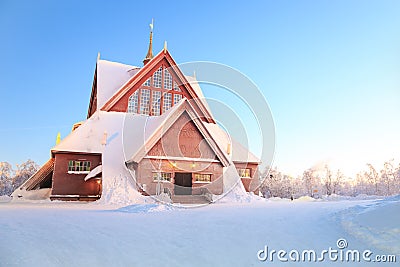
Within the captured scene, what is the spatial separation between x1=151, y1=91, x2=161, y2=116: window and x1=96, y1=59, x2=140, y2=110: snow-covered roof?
352cm

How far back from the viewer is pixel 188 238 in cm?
625

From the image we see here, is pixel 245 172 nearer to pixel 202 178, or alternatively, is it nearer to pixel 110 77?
pixel 202 178

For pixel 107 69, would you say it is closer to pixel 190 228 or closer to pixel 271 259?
pixel 190 228

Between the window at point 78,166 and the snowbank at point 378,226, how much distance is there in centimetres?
Answer: 1589

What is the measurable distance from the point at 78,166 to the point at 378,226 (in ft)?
56.4

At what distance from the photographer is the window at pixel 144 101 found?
2312 cm

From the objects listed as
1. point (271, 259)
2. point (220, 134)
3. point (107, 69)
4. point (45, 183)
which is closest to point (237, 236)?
point (271, 259)

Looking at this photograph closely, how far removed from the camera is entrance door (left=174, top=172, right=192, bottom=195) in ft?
56.8

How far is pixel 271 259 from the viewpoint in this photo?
5.39 metres

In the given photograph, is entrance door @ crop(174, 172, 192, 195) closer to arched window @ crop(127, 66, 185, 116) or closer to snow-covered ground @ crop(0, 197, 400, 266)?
arched window @ crop(127, 66, 185, 116)

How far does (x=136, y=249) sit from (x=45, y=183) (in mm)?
18632

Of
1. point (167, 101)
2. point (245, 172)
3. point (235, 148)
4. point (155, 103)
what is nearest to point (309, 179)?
point (245, 172)

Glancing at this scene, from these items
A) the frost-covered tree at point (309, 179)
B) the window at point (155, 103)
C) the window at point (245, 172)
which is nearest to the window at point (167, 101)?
the window at point (155, 103)

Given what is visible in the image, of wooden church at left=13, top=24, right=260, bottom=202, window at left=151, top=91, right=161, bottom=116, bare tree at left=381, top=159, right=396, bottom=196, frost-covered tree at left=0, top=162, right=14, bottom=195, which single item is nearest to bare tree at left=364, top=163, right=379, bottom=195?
bare tree at left=381, top=159, right=396, bottom=196
